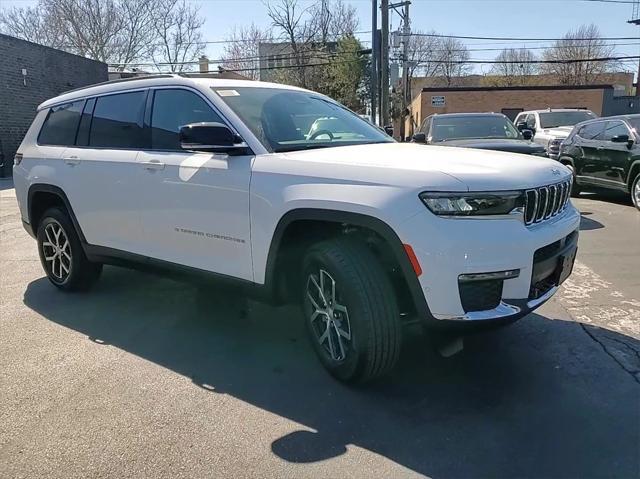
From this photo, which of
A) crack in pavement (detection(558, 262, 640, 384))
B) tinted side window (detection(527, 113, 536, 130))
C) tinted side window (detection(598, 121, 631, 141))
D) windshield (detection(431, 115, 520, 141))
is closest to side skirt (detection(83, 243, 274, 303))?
crack in pavement (detection(558, 262, 640, 384))

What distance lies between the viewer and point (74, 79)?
22141mm

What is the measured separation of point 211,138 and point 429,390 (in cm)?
203

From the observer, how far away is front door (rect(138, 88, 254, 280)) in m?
3.43

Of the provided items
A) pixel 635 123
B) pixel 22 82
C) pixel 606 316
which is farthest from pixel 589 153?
pixel 22 82

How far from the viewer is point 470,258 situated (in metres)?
2.57

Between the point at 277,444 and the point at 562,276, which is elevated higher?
the point at 562,276

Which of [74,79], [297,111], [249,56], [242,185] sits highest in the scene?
[249,56]

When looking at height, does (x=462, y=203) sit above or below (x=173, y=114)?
below

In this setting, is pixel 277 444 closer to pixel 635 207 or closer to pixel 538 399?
pixel 538 399

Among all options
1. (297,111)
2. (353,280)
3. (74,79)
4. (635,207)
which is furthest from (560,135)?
(74,79)

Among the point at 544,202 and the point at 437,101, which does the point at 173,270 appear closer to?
the point at 544,202

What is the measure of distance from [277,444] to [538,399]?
1.50 metres

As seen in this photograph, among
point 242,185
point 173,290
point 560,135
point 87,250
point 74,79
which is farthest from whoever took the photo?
point 74,79

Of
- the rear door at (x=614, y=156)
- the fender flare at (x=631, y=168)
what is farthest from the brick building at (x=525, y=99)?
the fender flare at (x=631, y=168)
